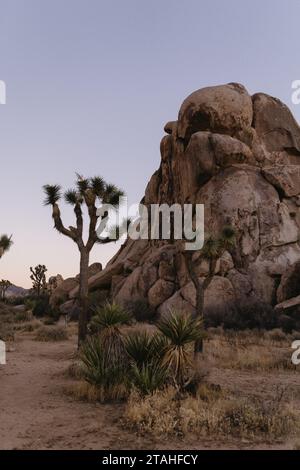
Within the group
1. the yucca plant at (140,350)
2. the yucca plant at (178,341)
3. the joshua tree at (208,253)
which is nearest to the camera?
the yucca plant at (178,341)

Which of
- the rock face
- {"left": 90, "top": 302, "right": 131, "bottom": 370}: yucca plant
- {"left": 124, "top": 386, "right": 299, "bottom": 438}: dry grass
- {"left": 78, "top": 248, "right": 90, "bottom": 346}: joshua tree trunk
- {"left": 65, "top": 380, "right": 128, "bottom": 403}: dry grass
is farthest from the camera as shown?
the rock face

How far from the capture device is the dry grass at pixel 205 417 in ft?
21.8

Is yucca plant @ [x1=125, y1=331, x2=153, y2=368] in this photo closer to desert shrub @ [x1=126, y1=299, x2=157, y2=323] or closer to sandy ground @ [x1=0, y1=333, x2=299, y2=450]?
sandy ground @ [x1=0, y1=333, x2=299, y2=450]

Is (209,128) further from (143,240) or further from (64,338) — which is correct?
(64,338)

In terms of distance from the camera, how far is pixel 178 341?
874cm

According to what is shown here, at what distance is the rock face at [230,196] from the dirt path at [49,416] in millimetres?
13074

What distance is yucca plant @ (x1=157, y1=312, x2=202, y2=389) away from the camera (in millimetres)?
8523

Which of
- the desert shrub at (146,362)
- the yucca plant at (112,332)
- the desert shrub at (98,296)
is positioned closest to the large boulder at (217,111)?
the desert shrub at (98,296)

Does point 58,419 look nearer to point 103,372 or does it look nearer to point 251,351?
point 103,372

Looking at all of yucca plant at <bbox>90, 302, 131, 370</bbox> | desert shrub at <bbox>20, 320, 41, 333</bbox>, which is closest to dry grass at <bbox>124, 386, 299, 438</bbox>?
yucca plant at <bbox>90, 302, 131, 370</bbox>

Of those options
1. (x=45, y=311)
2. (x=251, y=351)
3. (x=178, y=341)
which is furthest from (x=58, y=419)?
(x=45, y=311)

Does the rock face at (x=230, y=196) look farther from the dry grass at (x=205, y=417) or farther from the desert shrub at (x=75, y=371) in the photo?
the dry grass at (x=205, y=417)

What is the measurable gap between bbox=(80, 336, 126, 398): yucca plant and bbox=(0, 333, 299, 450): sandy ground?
0.46m

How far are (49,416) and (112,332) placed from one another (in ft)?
9.06
